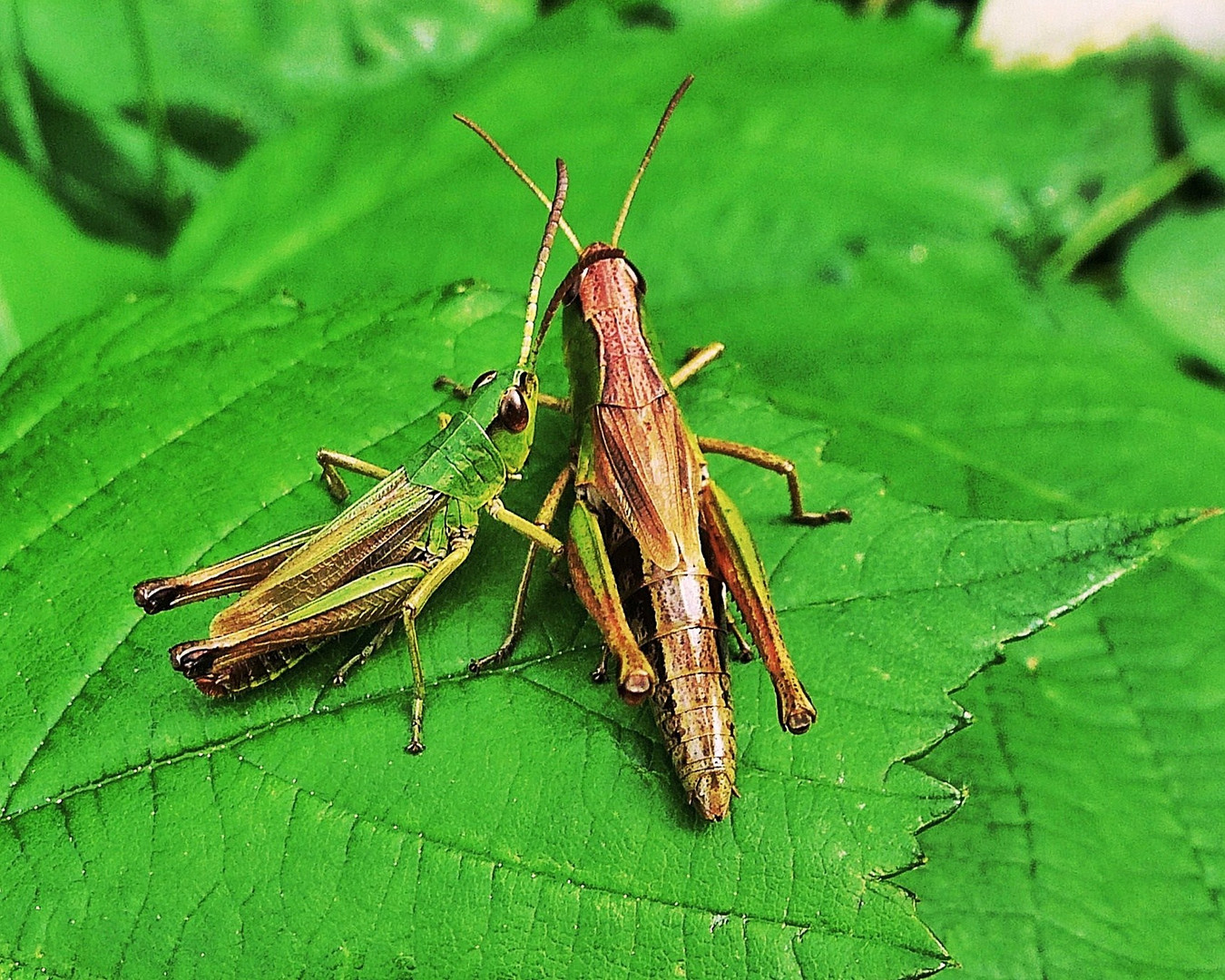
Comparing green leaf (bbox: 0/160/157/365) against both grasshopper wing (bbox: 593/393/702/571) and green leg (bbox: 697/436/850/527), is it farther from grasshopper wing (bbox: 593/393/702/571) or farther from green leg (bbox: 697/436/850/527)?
green leg (bbox: 697/436/850/527)

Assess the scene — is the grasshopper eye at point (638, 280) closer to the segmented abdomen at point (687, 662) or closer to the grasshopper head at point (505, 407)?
the grasshopper head at point (505, 407)

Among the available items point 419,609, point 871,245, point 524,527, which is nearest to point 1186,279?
point 871,245

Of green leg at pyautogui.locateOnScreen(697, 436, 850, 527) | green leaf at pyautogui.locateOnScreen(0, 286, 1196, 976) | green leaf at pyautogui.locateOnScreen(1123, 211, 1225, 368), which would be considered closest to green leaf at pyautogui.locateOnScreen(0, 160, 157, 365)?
green leaf at pyautogui.locateOnScreen(0, 286, 1196, 976)

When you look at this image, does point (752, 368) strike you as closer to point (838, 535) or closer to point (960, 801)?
point (838, 535)

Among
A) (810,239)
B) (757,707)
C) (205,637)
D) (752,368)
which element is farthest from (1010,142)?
(205,637)

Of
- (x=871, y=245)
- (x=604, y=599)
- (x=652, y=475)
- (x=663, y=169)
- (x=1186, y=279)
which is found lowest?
(x=604, y=599)

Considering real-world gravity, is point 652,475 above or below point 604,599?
above

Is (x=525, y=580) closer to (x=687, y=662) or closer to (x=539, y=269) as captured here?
(x=687, y=662)
